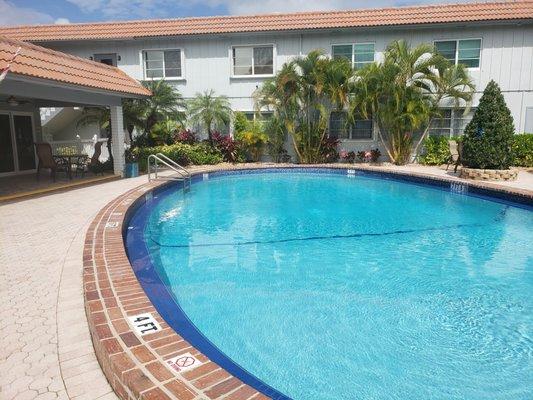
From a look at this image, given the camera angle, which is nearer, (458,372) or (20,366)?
(20,366)

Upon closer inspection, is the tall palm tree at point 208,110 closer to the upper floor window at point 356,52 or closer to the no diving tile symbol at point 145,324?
the upper floor window at point 356,52

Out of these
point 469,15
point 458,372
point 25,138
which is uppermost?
point 469,15

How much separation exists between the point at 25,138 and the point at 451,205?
54.1ft

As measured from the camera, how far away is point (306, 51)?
19.2m

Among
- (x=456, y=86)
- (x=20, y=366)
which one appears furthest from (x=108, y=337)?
(x=456, y=86)

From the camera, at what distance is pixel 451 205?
422 inches

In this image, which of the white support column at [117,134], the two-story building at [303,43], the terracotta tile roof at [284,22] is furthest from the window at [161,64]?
the white support column at [117,134]

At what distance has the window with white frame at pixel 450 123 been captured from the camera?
1842 centimetres

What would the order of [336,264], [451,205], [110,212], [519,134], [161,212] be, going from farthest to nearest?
[519,134], [451,205], [161,212], [110,212], [336,264]

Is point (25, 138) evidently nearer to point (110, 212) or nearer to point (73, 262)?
point (110, 212)

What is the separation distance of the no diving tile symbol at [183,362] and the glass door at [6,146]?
1520 centimetres

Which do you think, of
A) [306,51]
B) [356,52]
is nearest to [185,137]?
[306,51]

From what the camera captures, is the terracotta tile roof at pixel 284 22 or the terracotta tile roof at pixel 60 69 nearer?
the terracotta tile roof at pixel 60 69

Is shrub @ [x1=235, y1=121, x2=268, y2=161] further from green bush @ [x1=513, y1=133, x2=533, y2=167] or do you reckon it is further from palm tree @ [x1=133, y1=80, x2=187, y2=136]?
green bush @ [x1=513, y1=133, x2=533, y2=167]
